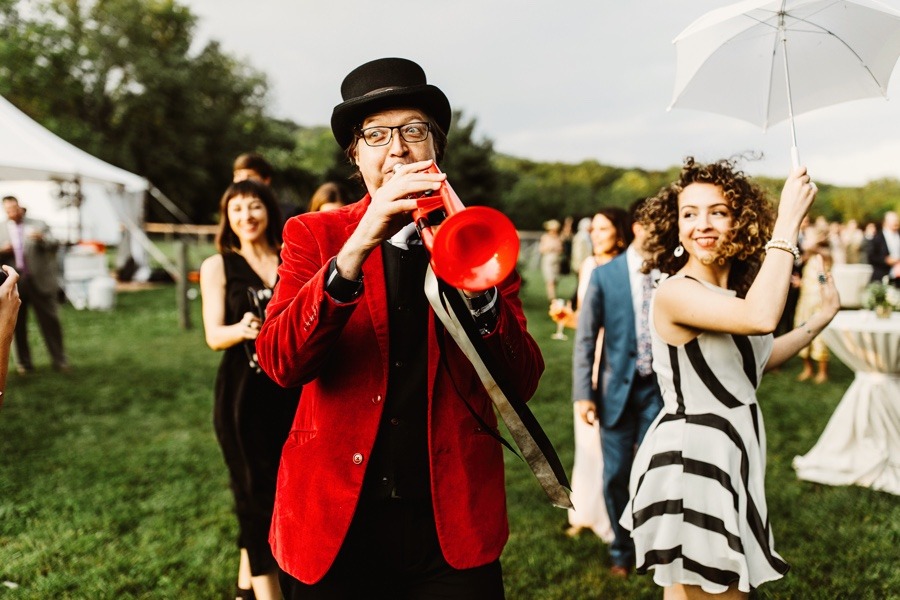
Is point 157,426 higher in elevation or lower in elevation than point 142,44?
lower

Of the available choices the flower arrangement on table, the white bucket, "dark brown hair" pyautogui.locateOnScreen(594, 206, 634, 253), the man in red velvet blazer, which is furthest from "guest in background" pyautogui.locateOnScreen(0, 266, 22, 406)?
the white bucket

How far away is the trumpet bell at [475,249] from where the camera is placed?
1411 millimetres

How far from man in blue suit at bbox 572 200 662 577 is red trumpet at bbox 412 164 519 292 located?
114 inches

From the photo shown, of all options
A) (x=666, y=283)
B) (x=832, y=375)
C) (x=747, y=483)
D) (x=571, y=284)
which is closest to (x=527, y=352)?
(x=666, y=283)

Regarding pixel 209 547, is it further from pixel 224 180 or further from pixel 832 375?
pixel 224 180

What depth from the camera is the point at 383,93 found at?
6.18 feet

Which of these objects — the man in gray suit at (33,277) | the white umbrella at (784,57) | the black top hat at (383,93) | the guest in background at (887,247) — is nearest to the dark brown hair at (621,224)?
the white umbrella at (784,57)

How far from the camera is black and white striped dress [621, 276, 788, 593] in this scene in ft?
8.57

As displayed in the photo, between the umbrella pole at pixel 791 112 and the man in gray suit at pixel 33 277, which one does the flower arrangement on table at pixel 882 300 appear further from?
the man in gray suit at pixel 33 277

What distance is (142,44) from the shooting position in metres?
41.2

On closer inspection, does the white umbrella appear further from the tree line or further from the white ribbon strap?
the tree line

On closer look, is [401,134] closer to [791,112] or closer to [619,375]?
[791,112]

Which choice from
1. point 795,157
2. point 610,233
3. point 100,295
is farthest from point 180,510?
point 100,295

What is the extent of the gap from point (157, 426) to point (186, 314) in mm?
6754
